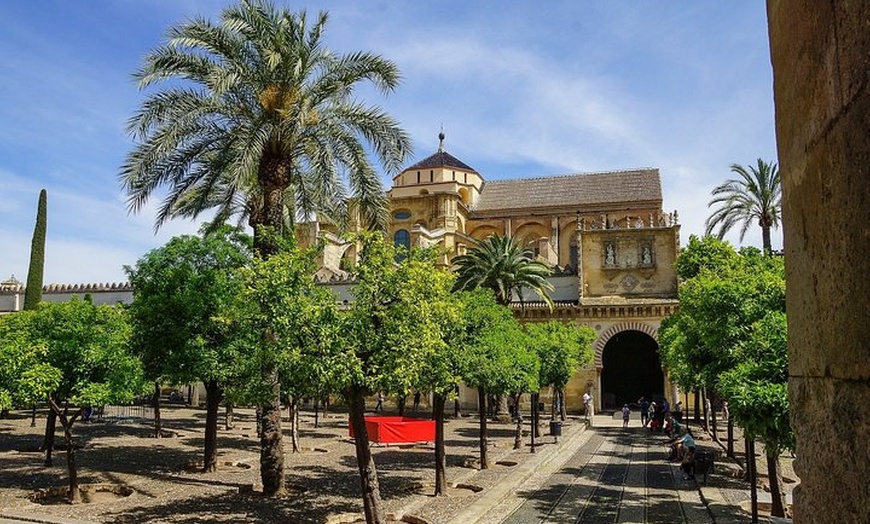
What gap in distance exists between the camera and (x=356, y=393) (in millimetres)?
9734

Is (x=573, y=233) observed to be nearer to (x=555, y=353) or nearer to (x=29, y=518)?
(x=555, y=353)

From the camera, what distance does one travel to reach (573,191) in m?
51.1

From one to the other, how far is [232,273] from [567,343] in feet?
44.9

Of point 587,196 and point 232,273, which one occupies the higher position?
point 587,196

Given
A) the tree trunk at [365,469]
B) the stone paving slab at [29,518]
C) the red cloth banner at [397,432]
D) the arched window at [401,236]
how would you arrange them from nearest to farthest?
the tree trunk at [365,469]
the stone paving slab at [29,518]
the red cloth banner at [397,432]
the arched window at [401,236]

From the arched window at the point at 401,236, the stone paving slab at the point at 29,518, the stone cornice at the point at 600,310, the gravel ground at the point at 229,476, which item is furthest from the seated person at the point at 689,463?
the arched window at the point at 401,236

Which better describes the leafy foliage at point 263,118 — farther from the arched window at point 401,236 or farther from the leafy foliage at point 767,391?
the arched window at point 401,236

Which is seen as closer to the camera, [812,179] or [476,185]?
[812,179]

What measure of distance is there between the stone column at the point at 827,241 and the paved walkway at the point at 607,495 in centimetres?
1001

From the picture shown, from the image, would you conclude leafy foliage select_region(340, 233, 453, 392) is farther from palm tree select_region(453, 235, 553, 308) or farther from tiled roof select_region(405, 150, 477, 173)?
tiled roof select_region(405, 150, 477, 173)

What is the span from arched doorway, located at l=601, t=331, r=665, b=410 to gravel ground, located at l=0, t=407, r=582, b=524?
15.5 metres

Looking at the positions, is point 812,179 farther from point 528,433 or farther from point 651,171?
point 651,171

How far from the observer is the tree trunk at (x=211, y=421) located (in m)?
15.7

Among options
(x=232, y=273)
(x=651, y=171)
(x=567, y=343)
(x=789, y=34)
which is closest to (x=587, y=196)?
(x=651, y=171)
